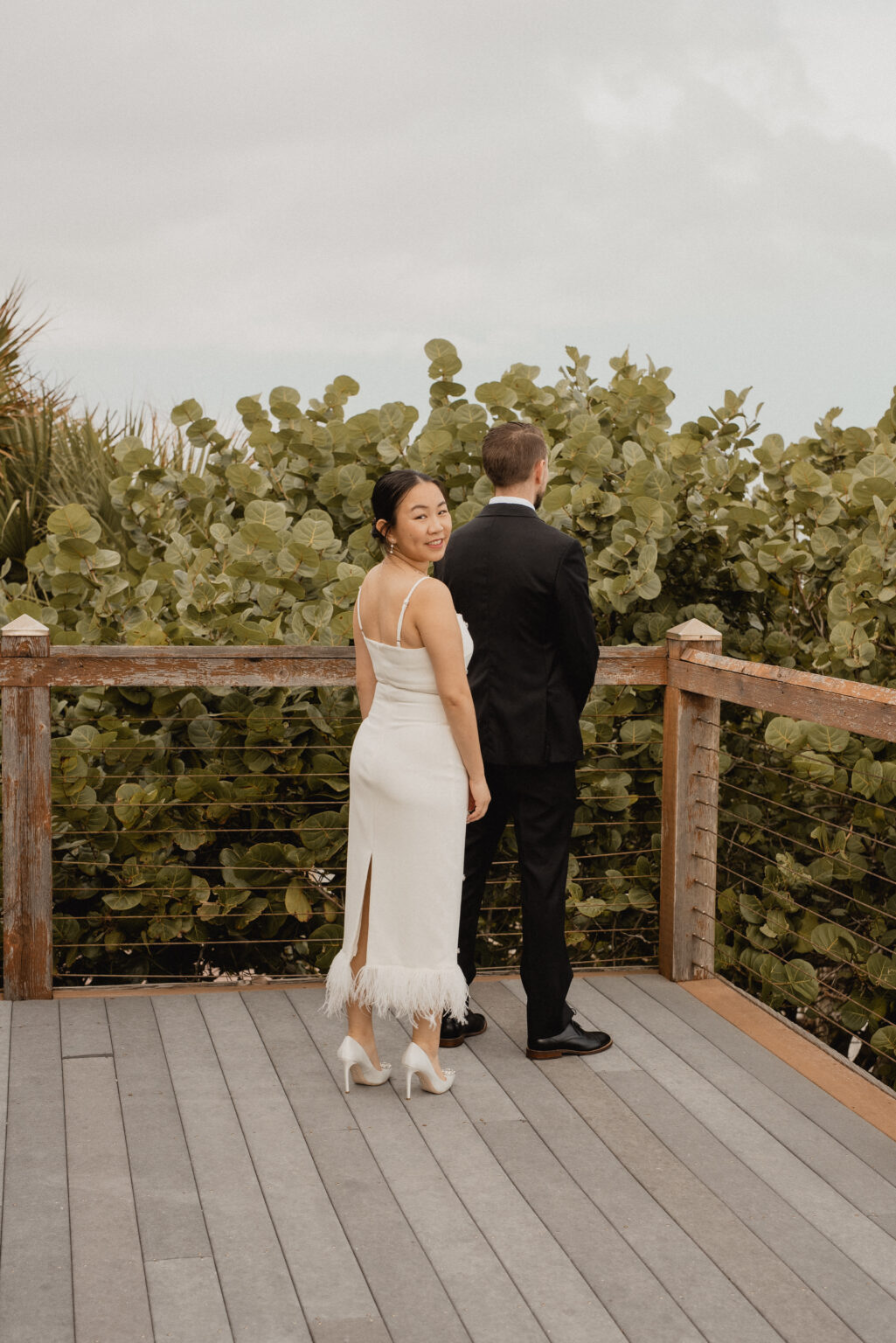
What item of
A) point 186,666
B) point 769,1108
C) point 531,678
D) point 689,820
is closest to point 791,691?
point 531,678

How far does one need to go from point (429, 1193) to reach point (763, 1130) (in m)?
0.95

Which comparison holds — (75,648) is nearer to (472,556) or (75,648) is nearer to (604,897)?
(472,556)

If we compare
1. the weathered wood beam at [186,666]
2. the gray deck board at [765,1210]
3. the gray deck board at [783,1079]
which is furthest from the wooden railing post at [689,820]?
the weathered wood beam at [186,666]

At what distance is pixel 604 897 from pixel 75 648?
2231 millimetres

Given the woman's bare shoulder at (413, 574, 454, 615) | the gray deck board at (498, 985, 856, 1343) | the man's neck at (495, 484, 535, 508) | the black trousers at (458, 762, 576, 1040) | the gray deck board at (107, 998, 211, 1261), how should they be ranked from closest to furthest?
Answer: 1. the gray deck board at (498, 985, 856, 1343)
2. the gray deck board at (107, 998, 211, 1261)
3. the woman's bare shoulder at (413, 574, 454, 615)
4. the man's neck at (495, 484, 535, 508)
5. the black trousers at (458, 762, 576, 1040)

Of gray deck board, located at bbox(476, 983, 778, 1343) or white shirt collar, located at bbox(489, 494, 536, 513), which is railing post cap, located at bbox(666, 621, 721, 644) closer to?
white shirt collar, located at bbox(489, 494, 536, 513)

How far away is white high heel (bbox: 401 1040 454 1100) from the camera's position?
12.2 feet

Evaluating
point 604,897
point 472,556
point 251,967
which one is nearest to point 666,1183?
point 472,556

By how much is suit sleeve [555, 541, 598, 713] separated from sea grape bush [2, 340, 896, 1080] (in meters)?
1.25

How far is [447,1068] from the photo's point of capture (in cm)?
400

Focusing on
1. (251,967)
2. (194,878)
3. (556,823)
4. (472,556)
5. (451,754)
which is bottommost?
(251,967)

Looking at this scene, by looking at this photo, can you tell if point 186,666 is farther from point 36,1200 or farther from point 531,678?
point 36,1200

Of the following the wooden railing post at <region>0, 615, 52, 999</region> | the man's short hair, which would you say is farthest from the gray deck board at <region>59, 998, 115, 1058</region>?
the man's short hair

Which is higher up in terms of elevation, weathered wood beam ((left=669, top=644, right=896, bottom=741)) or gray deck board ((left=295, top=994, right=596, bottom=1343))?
weathered wood beam ((left=669, top=644, right=896, bottom=741))
